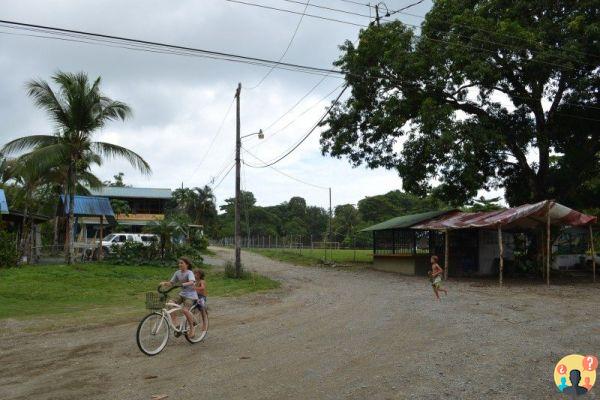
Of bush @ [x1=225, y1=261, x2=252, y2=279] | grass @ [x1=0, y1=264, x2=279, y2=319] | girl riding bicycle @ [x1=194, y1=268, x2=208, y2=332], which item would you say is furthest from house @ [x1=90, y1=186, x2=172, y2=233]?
girl riding bicycle @ [x1=194, y1=268, x2=208, y2=332]

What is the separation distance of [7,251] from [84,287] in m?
5.36

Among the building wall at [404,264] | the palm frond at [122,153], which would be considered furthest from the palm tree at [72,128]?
the building wall at [404,264]

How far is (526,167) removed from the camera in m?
24.4

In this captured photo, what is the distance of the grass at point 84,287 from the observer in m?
13.9

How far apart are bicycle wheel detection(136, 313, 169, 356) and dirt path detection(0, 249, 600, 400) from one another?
0.16 meters

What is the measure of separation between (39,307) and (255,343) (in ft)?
25.5

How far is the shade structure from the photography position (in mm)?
19406

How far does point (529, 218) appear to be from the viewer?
20984 millimetres

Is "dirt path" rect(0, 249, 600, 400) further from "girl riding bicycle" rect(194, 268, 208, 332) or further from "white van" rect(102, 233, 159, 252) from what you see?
"white van" rect(102, 233, 159, 252)

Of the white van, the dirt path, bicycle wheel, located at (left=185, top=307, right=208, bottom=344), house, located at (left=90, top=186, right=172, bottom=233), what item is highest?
house, located at (left=90, top=186, right=172, bottom=233)

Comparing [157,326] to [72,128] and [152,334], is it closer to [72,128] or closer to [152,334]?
[152,334]

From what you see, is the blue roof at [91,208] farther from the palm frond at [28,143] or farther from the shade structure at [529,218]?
the shade structure at [529,218]

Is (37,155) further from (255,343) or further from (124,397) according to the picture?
(124,397)

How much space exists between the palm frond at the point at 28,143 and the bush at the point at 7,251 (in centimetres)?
331
